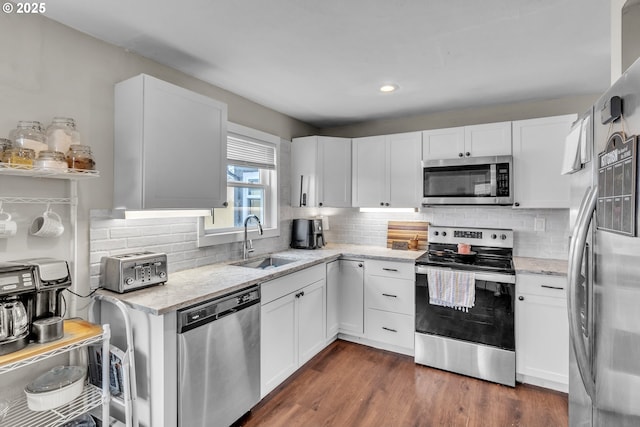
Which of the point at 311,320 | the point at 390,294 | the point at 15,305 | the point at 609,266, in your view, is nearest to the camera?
the point at 609,266

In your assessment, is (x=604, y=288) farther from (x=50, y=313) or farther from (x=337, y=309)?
(x=337, y=309)

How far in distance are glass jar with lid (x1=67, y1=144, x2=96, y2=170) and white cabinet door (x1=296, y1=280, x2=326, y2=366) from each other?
65.5 inches

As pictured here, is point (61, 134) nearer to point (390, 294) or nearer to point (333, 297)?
point (333, 297)

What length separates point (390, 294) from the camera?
306 centimetres

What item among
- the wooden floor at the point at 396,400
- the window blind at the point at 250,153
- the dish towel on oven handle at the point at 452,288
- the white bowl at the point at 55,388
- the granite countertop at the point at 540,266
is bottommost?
the wooden floor at the point at 396,400

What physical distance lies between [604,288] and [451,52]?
1771 mm

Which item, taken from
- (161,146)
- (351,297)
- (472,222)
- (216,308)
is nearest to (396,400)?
(351,297)

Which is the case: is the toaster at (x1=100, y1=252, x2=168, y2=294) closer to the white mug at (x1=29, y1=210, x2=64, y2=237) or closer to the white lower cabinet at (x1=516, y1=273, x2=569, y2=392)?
the white mug at (x1=29, y1=210, x2=64, y2=237)

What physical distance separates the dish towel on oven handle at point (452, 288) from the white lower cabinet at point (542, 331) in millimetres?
348

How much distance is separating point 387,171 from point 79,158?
2678 mm

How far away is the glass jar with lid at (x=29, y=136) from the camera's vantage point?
154cm

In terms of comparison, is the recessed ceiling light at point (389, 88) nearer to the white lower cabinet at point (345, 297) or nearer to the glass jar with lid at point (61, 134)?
the white lower cabinet at point (345, 297)

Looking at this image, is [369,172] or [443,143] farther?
[369,172]

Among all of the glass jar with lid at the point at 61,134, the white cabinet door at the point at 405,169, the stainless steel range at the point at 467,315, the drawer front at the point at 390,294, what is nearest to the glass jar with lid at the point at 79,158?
the glass jar with lid at the point at 61,134
